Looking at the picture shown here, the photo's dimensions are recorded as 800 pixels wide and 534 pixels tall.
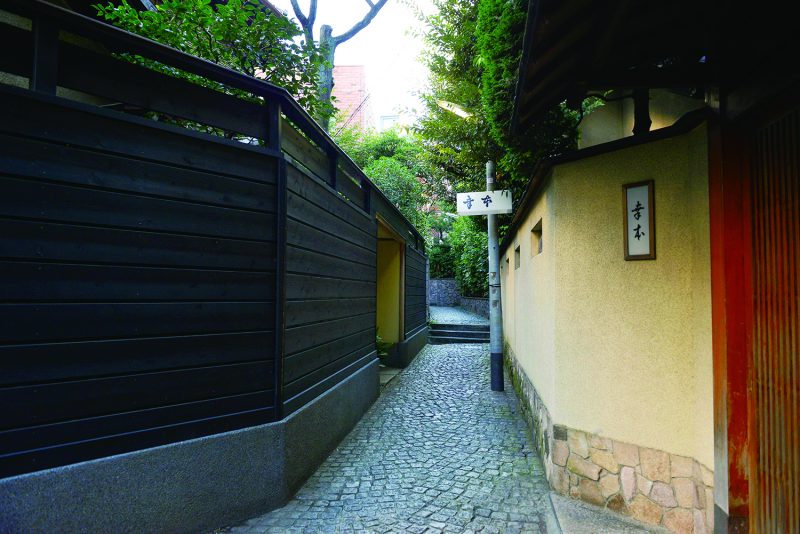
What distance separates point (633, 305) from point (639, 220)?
630mm

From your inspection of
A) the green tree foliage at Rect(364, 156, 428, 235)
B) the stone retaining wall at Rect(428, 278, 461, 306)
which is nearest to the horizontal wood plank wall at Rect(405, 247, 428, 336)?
the green tree foliage at Rect(364, 156, 428, 235)

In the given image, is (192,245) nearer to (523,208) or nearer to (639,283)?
(639,283)

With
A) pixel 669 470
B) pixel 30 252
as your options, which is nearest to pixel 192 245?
pixel 30 252

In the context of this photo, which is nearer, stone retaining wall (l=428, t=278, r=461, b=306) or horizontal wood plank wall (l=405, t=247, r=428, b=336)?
horizontal wood plank wall (l=405, t=247, r=428, b=336)

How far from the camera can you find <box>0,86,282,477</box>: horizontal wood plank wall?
2.17 m

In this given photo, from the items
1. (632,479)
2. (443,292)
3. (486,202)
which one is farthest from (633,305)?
(443,292)

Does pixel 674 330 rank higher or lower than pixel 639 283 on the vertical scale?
lower

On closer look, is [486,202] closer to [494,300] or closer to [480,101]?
[494,300]

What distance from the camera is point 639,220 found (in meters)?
2.99

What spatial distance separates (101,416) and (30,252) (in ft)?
3.31

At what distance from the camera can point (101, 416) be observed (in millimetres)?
2404

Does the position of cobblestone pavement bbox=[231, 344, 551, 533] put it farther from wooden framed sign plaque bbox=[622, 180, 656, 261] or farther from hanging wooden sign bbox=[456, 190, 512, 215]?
hanging wooden sign bbox=[456, 190, 512, 215]

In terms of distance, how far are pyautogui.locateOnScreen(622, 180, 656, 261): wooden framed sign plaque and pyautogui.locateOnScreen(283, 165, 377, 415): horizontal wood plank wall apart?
2683 millimetres

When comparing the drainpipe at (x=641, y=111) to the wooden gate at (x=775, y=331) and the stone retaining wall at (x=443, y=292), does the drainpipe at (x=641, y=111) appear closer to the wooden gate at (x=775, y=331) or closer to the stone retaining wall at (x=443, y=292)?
the wooden gate at (x=775, y=331)
